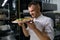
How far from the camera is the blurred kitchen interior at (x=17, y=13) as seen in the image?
148 centimetres

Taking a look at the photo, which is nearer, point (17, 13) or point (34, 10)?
point (34, 10)

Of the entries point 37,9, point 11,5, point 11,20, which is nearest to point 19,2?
point 11,5

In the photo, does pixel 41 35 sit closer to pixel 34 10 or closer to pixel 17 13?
pixel 34 10

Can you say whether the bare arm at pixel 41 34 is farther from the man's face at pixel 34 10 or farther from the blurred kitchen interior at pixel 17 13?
the blurred kitchen interior at pixel 17 13

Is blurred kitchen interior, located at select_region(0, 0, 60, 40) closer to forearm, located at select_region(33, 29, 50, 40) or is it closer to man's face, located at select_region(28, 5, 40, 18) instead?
man's face, located at select_region(28, 5, 40, 18)

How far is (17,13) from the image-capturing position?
152 cm

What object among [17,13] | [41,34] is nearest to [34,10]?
[41,34]

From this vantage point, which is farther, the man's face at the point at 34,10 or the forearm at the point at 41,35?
the man's face at the point at 34,10

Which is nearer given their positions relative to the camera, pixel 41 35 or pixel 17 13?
pixel 41 35

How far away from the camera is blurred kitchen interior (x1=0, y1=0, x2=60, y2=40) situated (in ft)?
4.87

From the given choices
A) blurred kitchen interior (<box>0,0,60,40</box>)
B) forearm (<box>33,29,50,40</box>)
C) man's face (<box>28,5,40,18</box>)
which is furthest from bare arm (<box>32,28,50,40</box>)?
blurred kitchen interior (<box>0,0,60,40</box>)

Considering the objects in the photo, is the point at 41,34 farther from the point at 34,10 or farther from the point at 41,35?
the point at 34,10

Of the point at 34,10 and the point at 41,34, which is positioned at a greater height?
the point at 34,10

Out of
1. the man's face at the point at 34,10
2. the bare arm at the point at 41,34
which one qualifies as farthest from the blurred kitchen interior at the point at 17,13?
the bare arm at the point at 41,34
